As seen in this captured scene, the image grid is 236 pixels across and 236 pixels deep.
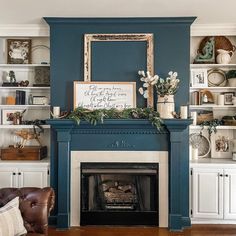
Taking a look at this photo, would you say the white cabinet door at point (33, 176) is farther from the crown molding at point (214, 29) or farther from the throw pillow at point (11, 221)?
the crown molding at point (214, 29)

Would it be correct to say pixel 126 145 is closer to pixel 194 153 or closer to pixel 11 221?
pixel 194 153

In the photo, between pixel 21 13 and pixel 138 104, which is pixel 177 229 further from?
pixel 21 13

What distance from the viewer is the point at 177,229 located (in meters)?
3.92

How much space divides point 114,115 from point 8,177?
164cm

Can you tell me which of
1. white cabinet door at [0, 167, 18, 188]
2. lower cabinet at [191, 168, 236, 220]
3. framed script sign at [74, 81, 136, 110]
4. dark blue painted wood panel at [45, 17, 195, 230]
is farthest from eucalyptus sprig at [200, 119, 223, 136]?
white cabinet door at [0, 167, 18, 188]

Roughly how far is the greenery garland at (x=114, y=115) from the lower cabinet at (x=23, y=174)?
821 mm

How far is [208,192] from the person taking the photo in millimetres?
4055

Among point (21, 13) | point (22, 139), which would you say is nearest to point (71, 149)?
point (22, 139)

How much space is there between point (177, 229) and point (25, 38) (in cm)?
339

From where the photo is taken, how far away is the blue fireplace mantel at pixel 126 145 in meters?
3.95

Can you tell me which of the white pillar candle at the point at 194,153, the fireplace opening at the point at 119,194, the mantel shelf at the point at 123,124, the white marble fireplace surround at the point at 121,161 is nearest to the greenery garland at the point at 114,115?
the mantel shelf at the point at 123,124

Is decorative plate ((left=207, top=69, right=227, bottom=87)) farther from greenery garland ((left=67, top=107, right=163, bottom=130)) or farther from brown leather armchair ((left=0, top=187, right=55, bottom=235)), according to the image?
brown leather armchair ((left=0, top=187, right=55, bottom=235))

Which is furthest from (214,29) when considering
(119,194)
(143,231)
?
(143,231)

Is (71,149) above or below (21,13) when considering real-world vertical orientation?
below
